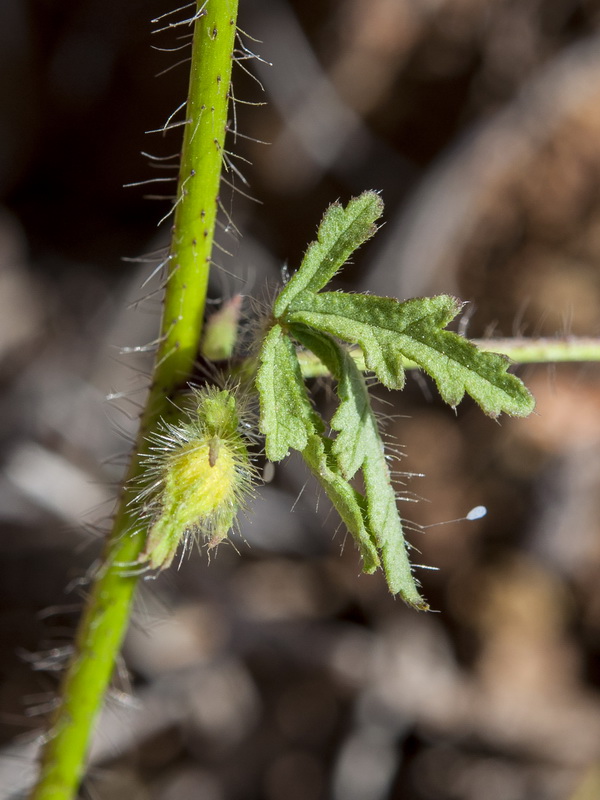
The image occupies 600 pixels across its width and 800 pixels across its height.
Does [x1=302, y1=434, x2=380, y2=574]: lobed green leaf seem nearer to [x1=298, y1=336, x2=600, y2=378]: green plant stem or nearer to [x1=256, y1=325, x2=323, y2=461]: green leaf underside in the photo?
[x1=256, y1=325, x2=323, y2=461]: green leaf underside

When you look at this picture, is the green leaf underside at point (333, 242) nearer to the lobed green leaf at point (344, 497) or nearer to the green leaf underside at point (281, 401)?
the green leaf underside at point (281, 401)

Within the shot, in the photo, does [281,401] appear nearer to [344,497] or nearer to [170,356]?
[344,497]

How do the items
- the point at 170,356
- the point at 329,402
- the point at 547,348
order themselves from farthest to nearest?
the point at 329,402, the point at 547,348, the point at 170,356

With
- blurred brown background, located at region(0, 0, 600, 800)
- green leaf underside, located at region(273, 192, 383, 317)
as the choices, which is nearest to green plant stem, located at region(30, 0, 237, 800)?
green leaf underside, located at region(273, 192, 383, 317)

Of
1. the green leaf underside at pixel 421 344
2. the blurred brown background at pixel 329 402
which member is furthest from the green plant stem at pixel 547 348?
the blurred brown background at pixel 329 402

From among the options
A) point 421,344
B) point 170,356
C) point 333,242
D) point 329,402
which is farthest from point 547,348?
point 329,402

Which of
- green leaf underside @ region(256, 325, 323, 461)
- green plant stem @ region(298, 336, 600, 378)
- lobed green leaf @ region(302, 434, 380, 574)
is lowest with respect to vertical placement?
lobed green leaf @ region(302, 434, 380, 574)

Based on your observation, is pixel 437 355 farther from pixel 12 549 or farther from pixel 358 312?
pixel 12 549
